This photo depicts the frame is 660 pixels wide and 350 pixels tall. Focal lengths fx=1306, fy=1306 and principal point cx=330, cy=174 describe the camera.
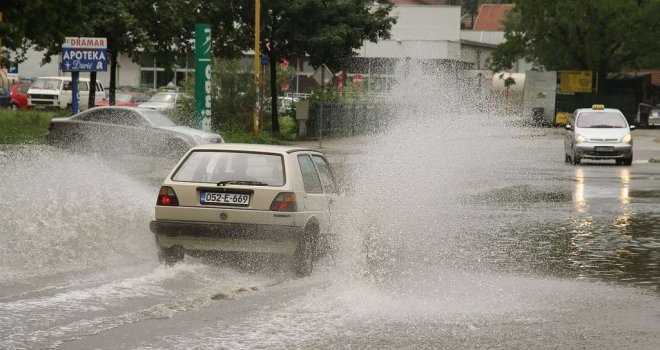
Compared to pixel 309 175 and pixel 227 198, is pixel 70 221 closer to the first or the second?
pixel 309 175

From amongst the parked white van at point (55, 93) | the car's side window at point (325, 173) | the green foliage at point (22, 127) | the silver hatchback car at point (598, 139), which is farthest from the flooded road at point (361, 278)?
the parked white van at point (55, 93)

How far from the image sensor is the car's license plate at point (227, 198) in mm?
12070

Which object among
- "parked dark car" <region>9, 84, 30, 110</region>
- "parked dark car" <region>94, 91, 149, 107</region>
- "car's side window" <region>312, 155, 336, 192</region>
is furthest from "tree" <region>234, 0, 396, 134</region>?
"car's side window" <region>312, 155, 336, 192</region>

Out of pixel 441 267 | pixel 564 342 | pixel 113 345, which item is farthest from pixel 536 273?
pixel 113 345

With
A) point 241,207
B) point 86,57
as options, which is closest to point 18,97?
point 86,57

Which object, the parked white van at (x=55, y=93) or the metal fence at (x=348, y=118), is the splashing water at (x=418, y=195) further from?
the parked white van at (x=55, y=93)

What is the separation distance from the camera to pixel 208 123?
34.3 m

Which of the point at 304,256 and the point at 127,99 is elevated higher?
the point at 127,99

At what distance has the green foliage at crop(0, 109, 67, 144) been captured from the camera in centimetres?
3388

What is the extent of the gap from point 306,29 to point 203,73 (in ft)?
50.0

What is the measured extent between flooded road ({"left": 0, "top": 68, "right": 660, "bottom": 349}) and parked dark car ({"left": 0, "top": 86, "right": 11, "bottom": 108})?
3920 cm

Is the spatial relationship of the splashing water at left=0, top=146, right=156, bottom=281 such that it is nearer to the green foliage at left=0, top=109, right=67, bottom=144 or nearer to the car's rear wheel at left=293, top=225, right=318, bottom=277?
the car's rear wheel at left=293, top=225, right=318, bottom=277

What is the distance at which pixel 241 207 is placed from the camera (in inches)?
474

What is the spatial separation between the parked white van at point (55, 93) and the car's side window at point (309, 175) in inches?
1990
